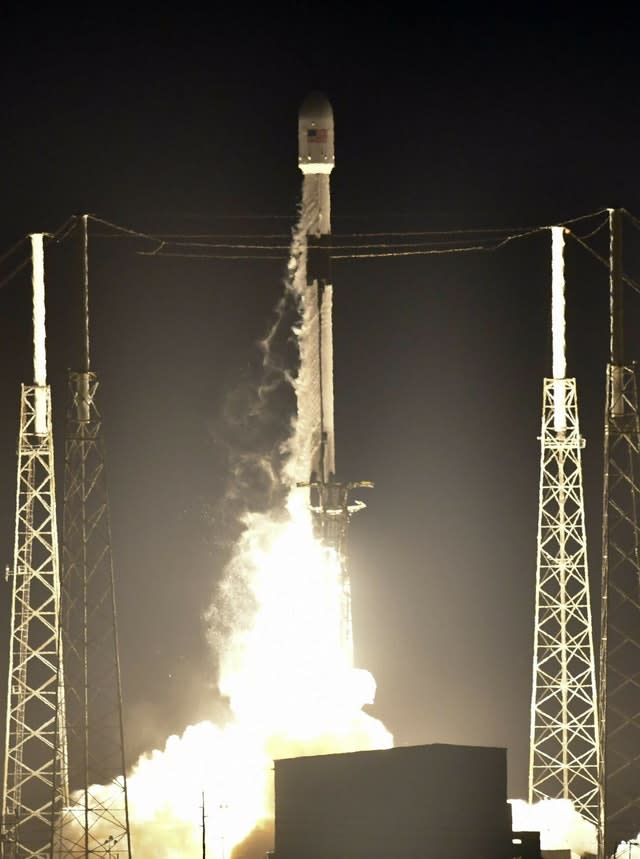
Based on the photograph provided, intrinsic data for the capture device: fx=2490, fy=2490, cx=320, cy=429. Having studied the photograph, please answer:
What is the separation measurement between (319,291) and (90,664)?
16.5 metres

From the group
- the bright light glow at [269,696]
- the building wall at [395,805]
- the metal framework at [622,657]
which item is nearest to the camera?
the building wall at [395,805]

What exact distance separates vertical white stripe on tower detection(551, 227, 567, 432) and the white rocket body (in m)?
6.42

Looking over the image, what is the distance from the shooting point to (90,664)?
78000 mm

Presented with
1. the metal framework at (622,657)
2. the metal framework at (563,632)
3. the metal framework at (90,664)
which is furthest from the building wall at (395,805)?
the metal framework at (622,657)

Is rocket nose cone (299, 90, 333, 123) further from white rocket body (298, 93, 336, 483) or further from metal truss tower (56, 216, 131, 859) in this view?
metal truss tower (56, 216, 131, 859)

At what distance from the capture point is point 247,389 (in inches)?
2881

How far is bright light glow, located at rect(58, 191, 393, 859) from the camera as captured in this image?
65688 mm

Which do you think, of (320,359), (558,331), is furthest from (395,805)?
(320,359)

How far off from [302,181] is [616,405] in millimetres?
15067

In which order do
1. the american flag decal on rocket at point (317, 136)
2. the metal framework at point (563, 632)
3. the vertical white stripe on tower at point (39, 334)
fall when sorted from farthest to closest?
the american flag decal on rocket at point (317, 136) < the metal framework at point (563, 632) < the vertical white stripe on tower at point (39, 334)

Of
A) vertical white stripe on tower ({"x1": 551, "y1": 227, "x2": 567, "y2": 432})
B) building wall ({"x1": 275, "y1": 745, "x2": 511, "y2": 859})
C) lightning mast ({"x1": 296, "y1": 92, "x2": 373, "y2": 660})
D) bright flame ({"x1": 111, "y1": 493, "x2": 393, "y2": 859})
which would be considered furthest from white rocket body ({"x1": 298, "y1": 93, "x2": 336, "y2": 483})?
building wall ({"x1": 275, "y1": 745, "x2": 511, "y2": 859})

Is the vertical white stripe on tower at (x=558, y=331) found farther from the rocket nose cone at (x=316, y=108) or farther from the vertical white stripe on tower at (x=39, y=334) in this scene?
the vertical white stripe on tower at (x=39, y=334)

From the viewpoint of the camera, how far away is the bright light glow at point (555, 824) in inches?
2566

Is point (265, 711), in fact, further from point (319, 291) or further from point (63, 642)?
point (319, 291)
